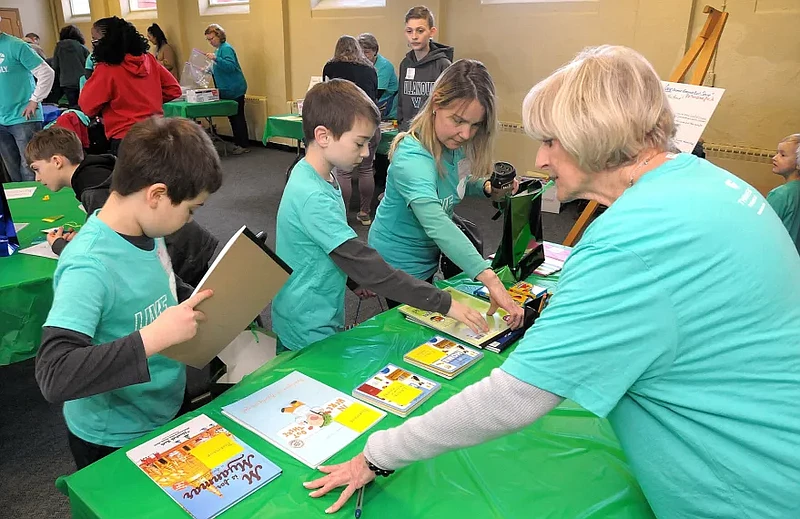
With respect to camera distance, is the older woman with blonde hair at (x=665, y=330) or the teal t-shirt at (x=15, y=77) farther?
the teal t-shirt at (x=15, y=77)

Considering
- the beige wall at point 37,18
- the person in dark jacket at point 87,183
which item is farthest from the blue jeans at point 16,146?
the beige wall at point 37,18

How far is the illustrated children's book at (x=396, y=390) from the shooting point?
1146 millimetres

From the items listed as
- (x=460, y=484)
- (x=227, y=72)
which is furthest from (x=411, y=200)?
(x=227, y=72)

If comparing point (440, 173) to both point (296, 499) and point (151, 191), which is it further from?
point (296, 499)

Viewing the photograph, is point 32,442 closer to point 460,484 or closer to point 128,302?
point 128,302

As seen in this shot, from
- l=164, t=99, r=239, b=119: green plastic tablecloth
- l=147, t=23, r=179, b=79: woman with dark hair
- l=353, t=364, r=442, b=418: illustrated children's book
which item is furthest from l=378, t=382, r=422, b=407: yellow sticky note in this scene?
l=147, t=23, r=179, b=79: woman with dark hair

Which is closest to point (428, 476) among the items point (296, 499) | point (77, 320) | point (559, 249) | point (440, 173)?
point (296, 499)

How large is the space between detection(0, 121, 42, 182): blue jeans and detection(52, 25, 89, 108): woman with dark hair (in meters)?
2.94

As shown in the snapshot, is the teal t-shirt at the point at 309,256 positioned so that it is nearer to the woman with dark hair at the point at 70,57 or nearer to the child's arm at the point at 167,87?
the child's arm at the point at 167,87

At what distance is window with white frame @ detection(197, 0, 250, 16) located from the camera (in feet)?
24.8

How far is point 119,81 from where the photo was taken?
3.45 m

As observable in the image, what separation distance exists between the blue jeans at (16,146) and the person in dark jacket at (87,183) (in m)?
2.07

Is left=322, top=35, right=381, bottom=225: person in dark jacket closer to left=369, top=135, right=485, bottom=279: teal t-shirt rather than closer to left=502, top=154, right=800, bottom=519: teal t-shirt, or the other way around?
left=369, top=135, right=485, bottom=279: teal t-shirt

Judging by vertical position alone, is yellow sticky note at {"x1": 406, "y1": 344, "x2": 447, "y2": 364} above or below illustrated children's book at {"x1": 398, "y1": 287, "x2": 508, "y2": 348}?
above
